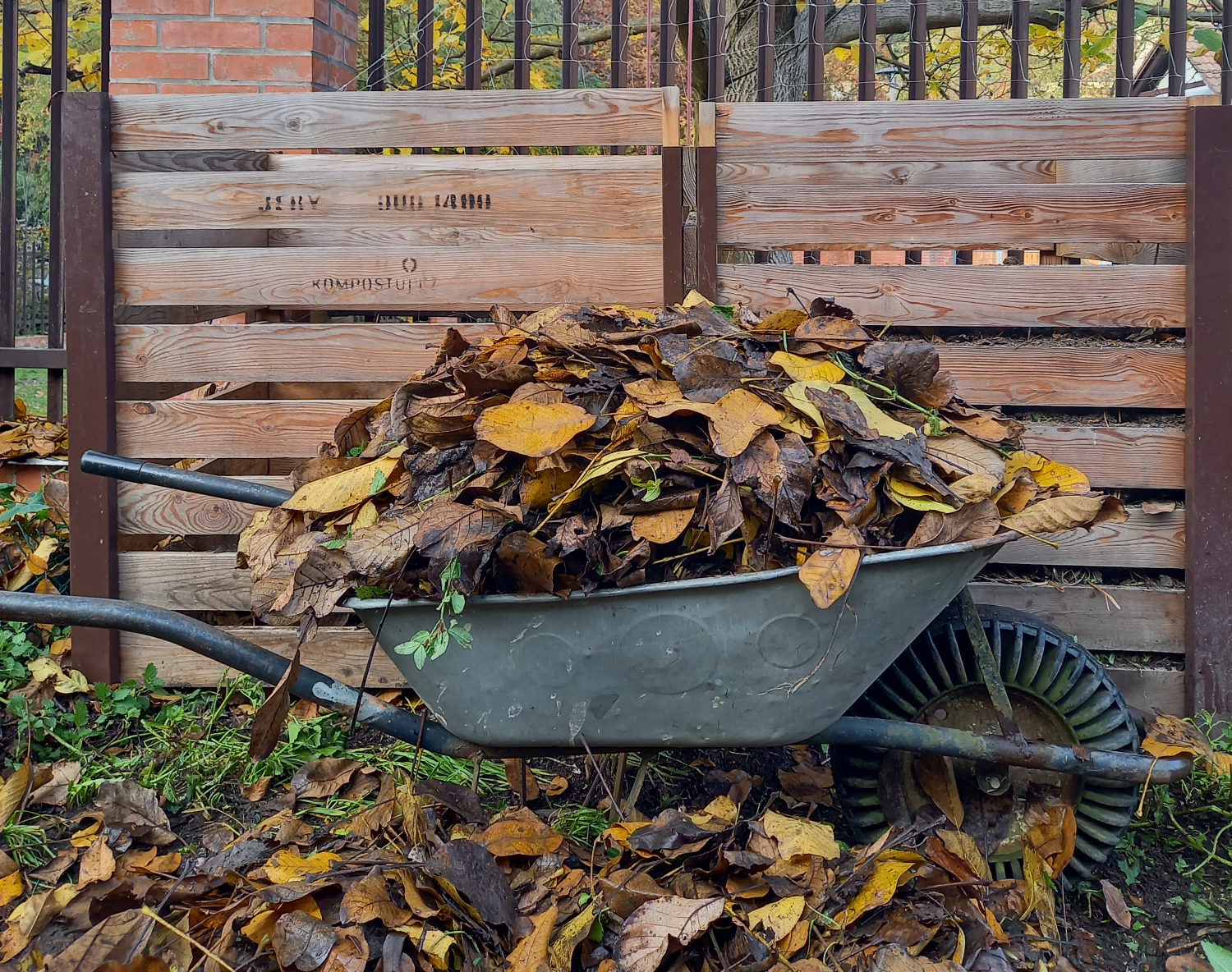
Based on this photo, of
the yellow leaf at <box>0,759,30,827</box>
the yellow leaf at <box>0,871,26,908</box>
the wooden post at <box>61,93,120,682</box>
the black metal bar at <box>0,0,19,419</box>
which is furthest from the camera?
the black metal bar at <box>0,0,19,419</box>

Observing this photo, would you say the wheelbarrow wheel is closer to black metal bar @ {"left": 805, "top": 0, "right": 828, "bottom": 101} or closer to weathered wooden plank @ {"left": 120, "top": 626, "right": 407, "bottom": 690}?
weathered wooden plank @ {"left": 120, "top": 626, "right": 407, "bottom": 690}

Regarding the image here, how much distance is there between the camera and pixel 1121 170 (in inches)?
110

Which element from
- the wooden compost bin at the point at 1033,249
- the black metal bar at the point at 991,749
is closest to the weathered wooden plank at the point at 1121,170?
the wooden compost bin at the point at 1033,249

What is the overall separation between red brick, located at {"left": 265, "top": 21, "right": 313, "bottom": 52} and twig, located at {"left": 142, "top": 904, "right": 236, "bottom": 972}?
9.01 ft

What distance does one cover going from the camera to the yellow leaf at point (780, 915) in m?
1.74

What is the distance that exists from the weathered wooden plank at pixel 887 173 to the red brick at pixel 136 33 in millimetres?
2064

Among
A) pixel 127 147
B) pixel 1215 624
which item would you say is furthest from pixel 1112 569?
pixel 127 147

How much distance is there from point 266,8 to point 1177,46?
2865 millimetres

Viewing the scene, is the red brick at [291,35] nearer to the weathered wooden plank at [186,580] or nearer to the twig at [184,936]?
the weathered wooden plank at [186,580]

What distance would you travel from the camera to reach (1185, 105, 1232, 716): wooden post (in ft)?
8.98

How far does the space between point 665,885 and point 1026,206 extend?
2.05 m

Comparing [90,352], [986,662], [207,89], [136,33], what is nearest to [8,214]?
[136,33]

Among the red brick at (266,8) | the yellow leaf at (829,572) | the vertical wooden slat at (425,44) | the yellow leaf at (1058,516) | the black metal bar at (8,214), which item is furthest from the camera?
the black metal bar at (8,214)

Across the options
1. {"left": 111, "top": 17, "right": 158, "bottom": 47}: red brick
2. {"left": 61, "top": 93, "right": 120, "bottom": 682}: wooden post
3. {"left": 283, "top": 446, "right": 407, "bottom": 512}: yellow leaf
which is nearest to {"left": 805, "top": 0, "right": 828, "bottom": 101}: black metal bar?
{"left": 283, "top": 446, "right": 407, "bottom": 512}: yellow leaf
